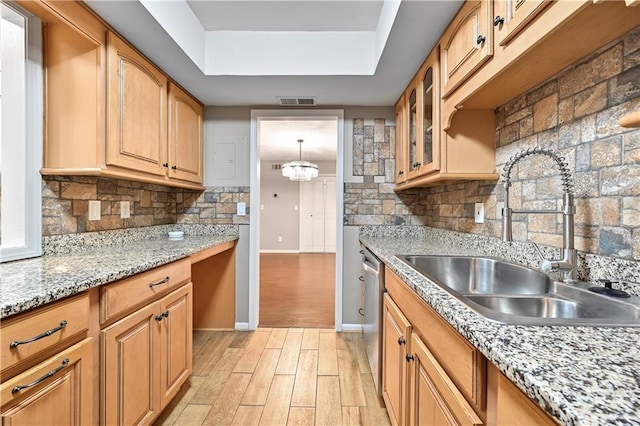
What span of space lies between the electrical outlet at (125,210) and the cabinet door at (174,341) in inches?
30.0

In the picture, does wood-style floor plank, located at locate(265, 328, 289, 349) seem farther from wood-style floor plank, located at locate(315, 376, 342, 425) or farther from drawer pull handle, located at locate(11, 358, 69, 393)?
drawer pull handle, located at locate(11, 358, 69, 393)

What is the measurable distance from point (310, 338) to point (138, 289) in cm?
170

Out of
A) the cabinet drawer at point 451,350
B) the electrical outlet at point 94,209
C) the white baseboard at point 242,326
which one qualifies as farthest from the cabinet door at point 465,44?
the white baseboard at point 242,326

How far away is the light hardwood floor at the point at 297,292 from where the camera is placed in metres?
3.07

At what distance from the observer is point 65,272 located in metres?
1.12

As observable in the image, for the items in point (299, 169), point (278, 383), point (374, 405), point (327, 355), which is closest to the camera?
point (374, 405)

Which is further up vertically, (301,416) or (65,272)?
(65,272)

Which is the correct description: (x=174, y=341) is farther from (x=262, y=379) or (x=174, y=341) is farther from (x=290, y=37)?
(x=290, y=37)

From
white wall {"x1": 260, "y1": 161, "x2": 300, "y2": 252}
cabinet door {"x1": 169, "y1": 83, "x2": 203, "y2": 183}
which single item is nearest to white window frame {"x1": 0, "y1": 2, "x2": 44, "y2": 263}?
cabinet door {"x1": 169, "y1": 83, "x2": 203, "y2": 183}

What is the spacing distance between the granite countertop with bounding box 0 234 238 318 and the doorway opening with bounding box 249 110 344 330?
131 cm

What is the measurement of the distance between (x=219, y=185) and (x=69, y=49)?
1479 mm

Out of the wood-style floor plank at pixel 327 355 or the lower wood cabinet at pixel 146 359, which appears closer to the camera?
the lower wood cabinet at pixel 146 359

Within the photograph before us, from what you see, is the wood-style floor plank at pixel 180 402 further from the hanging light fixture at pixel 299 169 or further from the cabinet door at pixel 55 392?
the hanging light fixture at pixel 299 169

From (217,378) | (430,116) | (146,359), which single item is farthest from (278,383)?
(430,116)
